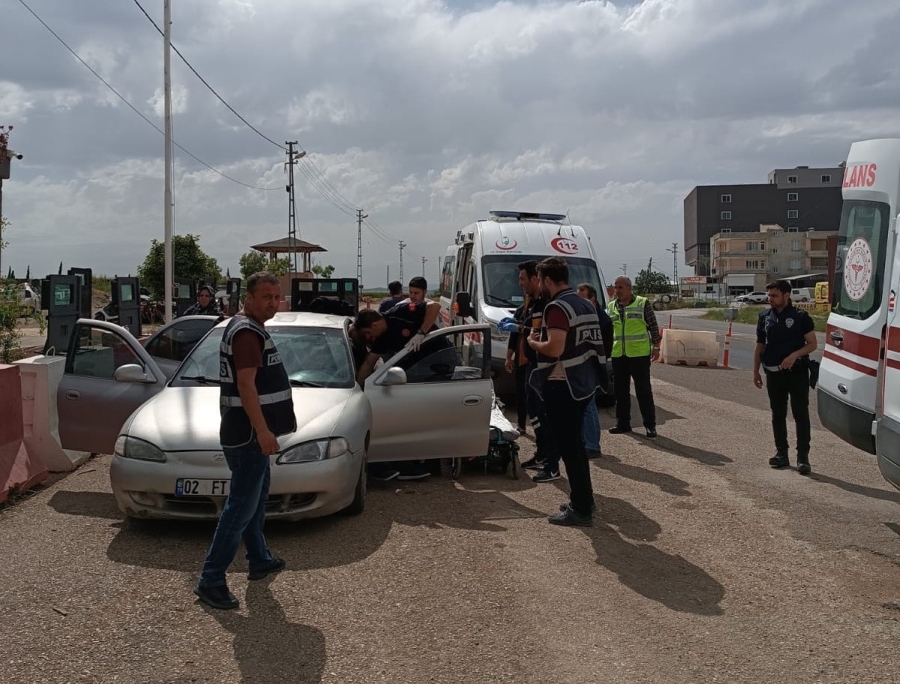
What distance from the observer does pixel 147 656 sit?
4.11 m

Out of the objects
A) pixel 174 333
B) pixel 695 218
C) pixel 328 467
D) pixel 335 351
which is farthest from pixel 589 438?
pixel 695 218

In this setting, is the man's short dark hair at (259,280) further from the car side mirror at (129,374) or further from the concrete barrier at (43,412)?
the concrete barrier at (43,412)

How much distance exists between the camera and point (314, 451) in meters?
6.14

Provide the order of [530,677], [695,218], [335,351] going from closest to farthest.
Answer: [530,677] < [335,351] < [695,218]

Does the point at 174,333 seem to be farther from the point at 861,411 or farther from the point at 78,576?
the point at 861,411

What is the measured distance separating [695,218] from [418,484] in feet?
417

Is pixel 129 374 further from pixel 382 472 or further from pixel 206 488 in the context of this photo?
pixel 382 472

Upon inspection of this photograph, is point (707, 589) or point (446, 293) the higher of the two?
point (446, 293)

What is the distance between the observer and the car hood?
19.7 ft

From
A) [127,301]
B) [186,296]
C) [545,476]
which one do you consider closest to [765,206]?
[186,296]

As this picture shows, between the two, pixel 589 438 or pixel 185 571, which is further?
pixel 589 438

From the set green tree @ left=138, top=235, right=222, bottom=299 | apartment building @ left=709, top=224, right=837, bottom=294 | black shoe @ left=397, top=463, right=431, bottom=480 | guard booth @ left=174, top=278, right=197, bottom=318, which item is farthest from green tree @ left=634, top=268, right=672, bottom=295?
black shoe @ left=397, top=463, right=431, bottom=480

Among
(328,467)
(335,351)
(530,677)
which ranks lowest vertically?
(530,677)

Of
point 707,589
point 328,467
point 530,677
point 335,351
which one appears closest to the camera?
point 530,677
